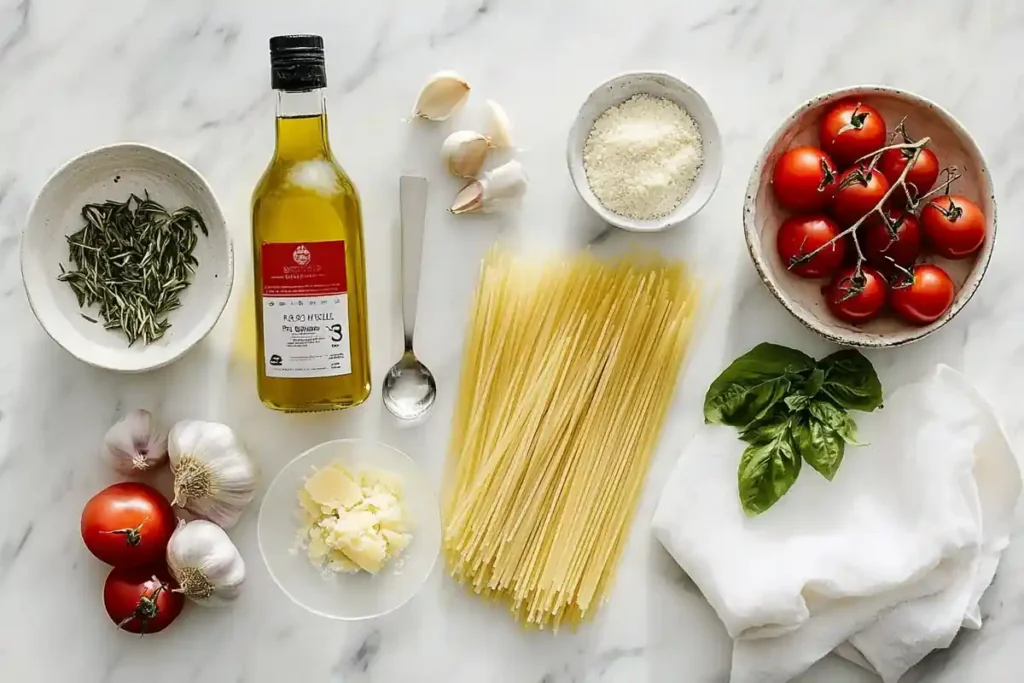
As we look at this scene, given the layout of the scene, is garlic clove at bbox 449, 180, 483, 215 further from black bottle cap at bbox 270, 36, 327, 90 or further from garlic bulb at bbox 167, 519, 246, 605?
garlic bulb at bbox 167, 519, 246, 605

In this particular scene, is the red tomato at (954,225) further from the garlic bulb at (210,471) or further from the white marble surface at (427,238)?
the garlic bulb at (210,471)

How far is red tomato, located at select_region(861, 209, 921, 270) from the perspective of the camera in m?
1.27

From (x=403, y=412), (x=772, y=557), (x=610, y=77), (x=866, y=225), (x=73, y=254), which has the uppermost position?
(x=610, y=77)

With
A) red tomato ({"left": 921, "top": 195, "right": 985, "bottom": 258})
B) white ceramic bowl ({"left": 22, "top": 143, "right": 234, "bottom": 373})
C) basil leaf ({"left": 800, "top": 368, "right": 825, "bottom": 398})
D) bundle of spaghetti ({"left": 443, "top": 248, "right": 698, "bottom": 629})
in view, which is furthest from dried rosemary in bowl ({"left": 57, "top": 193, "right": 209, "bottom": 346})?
red tomato ({"left": 921, "top": 195, "right": 985, "bottom": 258})

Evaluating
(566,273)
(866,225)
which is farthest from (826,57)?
(566,273)

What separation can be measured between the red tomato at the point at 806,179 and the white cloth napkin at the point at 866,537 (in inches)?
12.7

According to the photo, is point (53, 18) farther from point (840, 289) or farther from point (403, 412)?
point (840, 289)

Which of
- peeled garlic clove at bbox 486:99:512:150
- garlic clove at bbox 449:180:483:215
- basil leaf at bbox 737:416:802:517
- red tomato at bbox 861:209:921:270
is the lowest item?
basil leaf at bbox 737:416:802:517

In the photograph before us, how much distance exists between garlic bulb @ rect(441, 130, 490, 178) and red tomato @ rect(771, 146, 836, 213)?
1.36 ft

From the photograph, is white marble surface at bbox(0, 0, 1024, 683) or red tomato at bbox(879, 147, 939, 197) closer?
red tomato at bbox(879, 147, 939, 197)

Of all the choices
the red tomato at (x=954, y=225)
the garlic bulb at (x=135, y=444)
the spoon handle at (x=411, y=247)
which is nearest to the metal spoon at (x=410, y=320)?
the spoon handle at (x=411, y=247)

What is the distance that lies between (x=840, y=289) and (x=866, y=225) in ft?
0.31

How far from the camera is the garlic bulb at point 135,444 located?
1331 mm

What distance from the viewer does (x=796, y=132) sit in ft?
4.35
